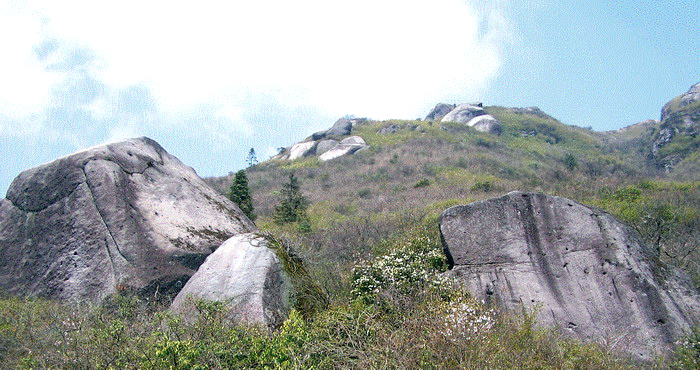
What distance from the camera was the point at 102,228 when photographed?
9.69 m

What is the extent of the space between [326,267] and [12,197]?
22.0ft

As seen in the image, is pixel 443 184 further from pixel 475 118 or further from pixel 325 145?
pixel 475 118

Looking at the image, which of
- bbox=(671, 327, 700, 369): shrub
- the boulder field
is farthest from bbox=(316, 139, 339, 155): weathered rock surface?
bbox=(671, 327, 700, 369): shrub

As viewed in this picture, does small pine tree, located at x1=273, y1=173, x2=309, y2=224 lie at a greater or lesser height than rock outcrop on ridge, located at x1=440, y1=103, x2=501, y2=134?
lesser

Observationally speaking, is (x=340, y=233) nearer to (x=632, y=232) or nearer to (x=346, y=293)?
(x=346, y=293)

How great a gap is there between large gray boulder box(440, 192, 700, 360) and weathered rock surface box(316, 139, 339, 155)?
133 ft

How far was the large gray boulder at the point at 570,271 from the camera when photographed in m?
9.09

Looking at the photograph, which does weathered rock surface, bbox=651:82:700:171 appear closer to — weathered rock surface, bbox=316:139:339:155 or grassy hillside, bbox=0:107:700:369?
grassy hillside, bbox=0:107:700:369

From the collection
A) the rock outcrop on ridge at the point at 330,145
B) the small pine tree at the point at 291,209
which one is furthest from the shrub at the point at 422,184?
the rock outcrop on ridge at the point at 330,145

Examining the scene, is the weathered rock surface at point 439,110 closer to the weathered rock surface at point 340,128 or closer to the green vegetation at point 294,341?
the weathered rock surface at point 340,128

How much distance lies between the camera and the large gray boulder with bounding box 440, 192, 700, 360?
9086mm

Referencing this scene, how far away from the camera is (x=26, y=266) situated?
9.80m

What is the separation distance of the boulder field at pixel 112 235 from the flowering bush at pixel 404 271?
1968 mm

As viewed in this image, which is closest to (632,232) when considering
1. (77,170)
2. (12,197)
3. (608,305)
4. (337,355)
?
(608,305)
